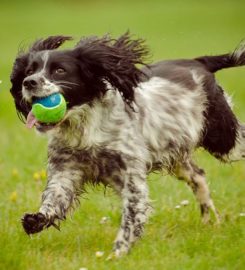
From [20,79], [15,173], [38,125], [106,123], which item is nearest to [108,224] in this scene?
[106,123]

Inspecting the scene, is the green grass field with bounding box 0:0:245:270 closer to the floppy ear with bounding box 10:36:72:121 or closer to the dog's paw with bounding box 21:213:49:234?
the dog's paw with bounding box 21:213:49:234

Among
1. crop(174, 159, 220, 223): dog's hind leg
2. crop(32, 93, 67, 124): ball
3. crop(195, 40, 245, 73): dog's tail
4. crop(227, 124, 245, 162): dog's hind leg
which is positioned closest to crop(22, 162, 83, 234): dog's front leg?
crop(32, 93, 67, 124): ball

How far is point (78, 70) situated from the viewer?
18.3 feet

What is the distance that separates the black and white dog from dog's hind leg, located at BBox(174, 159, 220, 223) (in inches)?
4.0

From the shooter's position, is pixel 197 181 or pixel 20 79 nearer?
pixel 20 79

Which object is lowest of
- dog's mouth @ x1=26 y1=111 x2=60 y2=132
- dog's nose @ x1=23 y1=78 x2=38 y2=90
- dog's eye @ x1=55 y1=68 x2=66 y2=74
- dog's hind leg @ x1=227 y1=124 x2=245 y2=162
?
dog's hind leg @ x1=227 y1=124 x2=245 y2=162

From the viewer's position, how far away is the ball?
5.16 m

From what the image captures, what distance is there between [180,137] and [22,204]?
146 centimetres

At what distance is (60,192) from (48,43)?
1297 millimetres

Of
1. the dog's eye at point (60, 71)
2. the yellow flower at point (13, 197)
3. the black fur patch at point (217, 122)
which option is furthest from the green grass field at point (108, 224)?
the dog's eye at point (60, 71)

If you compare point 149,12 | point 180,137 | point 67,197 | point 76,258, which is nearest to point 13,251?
point 76,258

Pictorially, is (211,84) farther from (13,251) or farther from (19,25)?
(19,25)

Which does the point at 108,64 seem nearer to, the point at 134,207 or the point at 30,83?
the point at 30,83

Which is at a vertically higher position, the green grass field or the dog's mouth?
the dog's mouth
